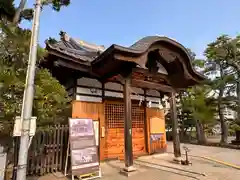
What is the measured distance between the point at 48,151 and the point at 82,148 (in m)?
1.15

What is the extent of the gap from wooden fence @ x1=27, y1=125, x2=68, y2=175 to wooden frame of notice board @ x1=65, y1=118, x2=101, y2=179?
664 millimetres

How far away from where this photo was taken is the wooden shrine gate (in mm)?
7531

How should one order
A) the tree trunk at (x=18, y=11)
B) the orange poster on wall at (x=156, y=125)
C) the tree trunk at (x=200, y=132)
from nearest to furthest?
the tree trunk at (x=18, y=11) < the orange poster on wall at (x=156, y=125) < the tree trunk at (x=200, y=132)

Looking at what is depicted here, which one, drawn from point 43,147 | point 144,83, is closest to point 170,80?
point 144,83

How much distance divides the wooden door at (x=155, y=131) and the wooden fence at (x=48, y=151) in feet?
13.9

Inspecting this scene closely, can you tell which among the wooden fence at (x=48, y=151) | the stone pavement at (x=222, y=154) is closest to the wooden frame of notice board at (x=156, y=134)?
the stone pavement at (x=222, y=154)

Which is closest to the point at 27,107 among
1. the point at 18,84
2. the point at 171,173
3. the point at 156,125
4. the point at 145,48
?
the point at 18,84

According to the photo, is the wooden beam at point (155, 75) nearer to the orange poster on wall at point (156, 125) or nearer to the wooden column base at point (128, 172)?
the orange poster on wall at point (156, 125)

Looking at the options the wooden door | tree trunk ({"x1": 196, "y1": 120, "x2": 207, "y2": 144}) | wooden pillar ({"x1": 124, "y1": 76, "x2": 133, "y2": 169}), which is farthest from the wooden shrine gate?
tree trunk ({"x1": 196, "y1": 120, "x2": 207, "y2": 144})

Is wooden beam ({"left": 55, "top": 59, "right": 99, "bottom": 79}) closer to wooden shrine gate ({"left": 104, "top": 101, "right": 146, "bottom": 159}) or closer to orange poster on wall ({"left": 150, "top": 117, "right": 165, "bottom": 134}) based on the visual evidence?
wooden shrine gate ({"left": 104, "top": 101, "right": 146, "bottom": 159})

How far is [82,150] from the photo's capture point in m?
5.26

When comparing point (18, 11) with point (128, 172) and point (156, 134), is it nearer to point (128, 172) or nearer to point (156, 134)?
point (128, 172)

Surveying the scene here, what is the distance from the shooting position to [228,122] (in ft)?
49.3

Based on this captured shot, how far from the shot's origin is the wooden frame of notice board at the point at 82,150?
16.4 ft
